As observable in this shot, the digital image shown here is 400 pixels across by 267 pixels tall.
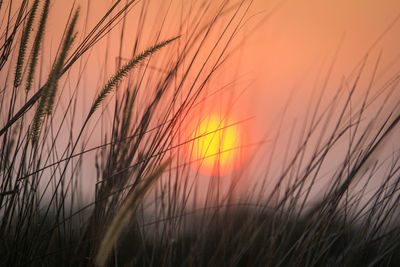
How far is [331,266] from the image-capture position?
928 mm

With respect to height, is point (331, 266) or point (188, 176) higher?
point (188, 176)

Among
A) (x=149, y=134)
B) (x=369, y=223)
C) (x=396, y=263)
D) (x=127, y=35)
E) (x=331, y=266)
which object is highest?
(x=127, y=35)

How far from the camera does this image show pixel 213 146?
102 centimetres

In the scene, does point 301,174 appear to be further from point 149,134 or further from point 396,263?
point 396,263

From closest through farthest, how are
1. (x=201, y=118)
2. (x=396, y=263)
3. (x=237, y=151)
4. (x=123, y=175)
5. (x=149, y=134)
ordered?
(x=123, y=175)
(x=149, y=134)
(x=201, y=118)
(x=237, y=151)
(x=396, y=263)

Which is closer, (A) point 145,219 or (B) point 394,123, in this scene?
(B) point 394,123

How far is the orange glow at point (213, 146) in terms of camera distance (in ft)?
3.27

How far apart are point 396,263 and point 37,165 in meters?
1.17

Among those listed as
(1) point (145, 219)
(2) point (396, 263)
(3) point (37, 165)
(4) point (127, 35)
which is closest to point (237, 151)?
(1) point (145, 219)

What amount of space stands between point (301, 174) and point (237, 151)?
0.26 meters

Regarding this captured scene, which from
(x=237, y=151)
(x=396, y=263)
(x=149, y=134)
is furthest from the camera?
(x=396, y=263)

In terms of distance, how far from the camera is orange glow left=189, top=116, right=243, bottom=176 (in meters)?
1.00

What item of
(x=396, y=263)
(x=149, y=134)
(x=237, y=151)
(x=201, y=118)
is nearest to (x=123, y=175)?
(x=149, y=134)

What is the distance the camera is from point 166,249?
80cm
